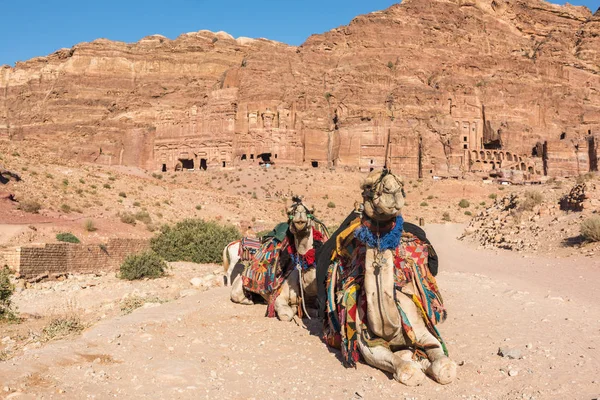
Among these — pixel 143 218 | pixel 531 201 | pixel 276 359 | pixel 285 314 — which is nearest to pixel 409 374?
pixel 276 359

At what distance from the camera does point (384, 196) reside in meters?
4.93

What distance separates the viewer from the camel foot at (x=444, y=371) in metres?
4.81

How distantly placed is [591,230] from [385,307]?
11973 mm

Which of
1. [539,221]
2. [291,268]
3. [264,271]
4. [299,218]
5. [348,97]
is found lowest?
[264,271]

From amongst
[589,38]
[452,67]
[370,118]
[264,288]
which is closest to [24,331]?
[264,288]

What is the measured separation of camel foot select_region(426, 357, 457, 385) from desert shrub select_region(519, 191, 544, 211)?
18448mm

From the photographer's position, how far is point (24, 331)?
26.9 ft

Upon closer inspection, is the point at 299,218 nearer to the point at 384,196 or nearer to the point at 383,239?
the point at 383,239

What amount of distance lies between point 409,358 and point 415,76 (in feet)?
233

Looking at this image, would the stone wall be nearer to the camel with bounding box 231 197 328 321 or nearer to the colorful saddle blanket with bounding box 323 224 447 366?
the camel with bounding box 231 197 328 321

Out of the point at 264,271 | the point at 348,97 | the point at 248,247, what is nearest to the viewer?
the point at 264,271

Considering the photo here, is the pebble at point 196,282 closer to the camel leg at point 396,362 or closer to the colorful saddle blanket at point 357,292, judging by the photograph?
the colorful saddle blanket at point 357,292

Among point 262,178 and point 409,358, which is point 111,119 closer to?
point 262,178

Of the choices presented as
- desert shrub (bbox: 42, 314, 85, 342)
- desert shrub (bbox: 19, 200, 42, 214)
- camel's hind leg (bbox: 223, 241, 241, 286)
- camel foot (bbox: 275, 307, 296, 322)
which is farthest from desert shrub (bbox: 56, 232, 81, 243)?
camel foot (bbox: 275, 307, 296, 322)
